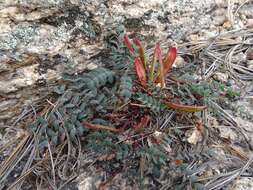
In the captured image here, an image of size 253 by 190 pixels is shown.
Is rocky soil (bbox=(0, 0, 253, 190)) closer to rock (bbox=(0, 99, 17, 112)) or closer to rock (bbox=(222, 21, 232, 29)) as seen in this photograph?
rock (bbox=(0, 99, 17, 112))

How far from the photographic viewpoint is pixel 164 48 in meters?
2.61

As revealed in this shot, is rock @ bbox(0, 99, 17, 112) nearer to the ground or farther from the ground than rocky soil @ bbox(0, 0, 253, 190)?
nearer to the ground

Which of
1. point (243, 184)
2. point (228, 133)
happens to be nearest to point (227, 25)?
point (228, 133)

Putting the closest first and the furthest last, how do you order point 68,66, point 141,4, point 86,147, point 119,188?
point 119,188
point 86,147
point 68,66
point 141,4

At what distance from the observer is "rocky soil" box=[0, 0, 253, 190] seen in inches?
85.2

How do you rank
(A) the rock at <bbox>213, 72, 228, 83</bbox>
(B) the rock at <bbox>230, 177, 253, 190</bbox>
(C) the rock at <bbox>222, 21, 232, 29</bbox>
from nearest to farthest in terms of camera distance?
1. (B) the rock at <bbox>230, 177, 253, 190</bbox>
2. (A) the rock at <bbox>213, 72, 228, 83</bbox>
3. (C) the rock at <bbox>222, 21, 232, 29</bbox>

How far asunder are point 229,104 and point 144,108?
57 centimetres

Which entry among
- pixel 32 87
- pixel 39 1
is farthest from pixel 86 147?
pixel 39 1

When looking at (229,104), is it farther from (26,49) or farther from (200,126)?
(26,49)

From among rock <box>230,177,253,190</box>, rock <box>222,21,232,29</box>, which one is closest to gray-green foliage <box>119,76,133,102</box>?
rock <box>230,177,253,190</box>

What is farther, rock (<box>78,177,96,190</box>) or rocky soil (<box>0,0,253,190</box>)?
rocky soil (<box>0,0,253,190</box>)

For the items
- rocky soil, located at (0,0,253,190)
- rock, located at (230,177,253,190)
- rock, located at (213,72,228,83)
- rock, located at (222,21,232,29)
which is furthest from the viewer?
rock, located at (222,21,232,29)

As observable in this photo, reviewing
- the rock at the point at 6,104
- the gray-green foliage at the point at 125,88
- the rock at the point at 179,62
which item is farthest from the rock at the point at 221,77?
the rock at the point at 6,104

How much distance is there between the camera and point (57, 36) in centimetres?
227
